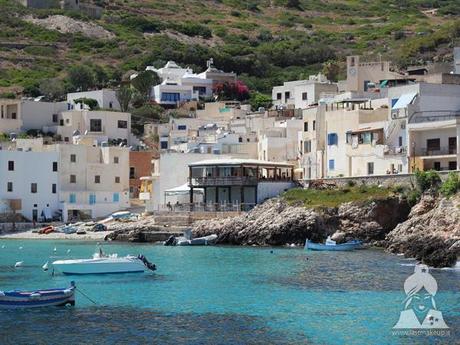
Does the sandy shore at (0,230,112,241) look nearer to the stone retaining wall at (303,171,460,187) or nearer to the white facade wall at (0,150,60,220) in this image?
the white facade wall at (0,150,60,220)

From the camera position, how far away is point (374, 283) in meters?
45.1

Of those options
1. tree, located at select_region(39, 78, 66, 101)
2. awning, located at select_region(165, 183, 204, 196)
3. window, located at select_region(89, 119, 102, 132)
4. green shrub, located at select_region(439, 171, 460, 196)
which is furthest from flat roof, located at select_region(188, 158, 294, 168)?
tree, located at select_region(39, 78, 66, 101)

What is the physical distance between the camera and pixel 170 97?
11838 cm

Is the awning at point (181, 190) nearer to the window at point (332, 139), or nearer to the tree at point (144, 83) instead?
the window at point (332, 139)

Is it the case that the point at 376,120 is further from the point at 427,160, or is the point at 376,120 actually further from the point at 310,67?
the point at 310,67

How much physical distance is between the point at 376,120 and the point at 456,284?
3306 cm

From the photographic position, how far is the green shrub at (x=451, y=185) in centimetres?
6228

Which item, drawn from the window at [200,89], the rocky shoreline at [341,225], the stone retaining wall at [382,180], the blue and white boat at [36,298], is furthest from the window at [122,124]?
the blue and white boat at [36,298]

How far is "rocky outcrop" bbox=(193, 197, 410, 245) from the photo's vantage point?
66.0 meters

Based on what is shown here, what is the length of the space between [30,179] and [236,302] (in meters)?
46.9

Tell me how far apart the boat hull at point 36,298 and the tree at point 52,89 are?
7696 centimetres

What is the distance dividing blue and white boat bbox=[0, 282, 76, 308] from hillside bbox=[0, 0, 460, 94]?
8489 cm

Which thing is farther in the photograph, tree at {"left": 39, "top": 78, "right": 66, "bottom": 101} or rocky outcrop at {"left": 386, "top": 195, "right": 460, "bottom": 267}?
tree at {"left": 39, "top": 78, "right": 66, "bottom": 101}

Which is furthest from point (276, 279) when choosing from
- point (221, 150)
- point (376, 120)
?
point (221, 150)
